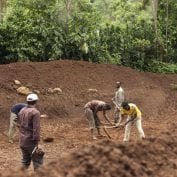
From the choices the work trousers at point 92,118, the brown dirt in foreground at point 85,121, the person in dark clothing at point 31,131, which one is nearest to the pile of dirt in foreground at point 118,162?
the brown dirt in foreground at point 85,121

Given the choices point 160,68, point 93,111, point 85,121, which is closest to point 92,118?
point 93,111

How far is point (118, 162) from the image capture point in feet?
29.4

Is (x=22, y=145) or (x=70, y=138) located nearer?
(x=22, y=145)

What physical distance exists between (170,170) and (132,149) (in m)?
0.91

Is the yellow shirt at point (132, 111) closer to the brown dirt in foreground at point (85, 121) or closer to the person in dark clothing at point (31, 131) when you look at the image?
the brown dirt in foreground at point (85, 121)

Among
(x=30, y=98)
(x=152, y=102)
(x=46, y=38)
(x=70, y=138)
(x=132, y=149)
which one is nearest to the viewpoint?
(x=132, y=149)

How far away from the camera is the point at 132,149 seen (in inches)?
387

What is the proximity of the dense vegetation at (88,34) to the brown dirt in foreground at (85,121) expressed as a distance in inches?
65.6

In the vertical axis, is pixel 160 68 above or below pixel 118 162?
below

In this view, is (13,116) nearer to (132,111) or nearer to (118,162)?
(132,111)

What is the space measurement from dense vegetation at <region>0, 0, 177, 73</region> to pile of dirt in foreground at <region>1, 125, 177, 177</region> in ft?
58.5

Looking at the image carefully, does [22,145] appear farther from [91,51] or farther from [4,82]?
[91,51]


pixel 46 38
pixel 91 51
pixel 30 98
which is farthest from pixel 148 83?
pixel 30 98

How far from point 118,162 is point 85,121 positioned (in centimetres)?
1187
